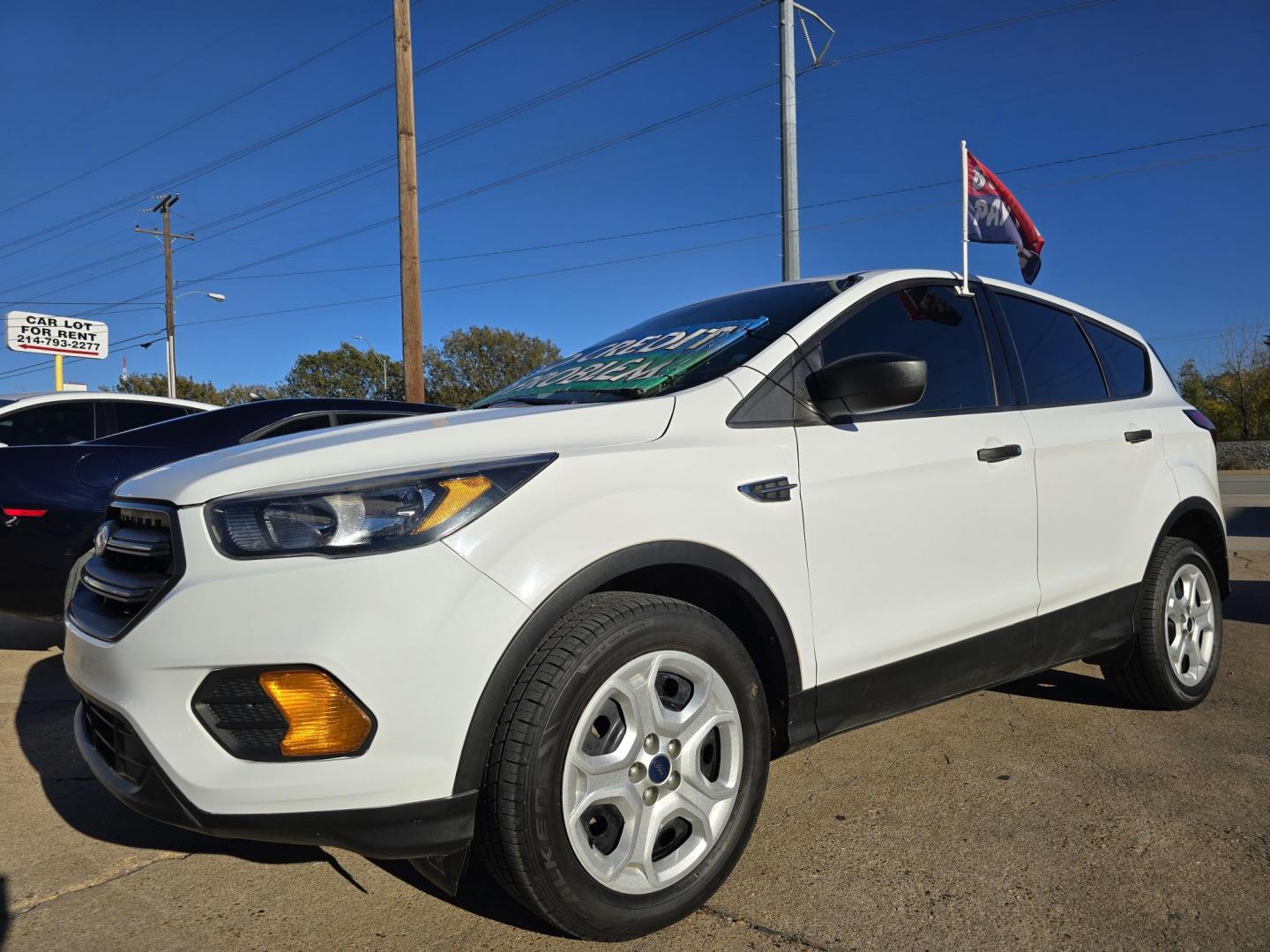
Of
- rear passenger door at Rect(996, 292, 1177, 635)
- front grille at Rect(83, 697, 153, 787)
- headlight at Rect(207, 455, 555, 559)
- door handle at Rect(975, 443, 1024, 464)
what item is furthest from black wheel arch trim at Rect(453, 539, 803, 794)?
rear passenger door at Rect(996, 292, 1177, 635)

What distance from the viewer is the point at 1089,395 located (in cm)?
368

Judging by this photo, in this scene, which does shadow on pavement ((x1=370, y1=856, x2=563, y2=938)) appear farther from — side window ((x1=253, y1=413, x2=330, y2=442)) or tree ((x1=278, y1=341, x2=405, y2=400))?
tree ((x1=278, y1=341, x2=405, y2=400))

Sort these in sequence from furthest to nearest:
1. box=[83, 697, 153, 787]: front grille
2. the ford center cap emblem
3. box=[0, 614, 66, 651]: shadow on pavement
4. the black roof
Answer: box=[0, 614, 66, 651]: shadow on pavement < the black roof < the ford center cap emblem < box=[83, 697, 153, 787]: front grille

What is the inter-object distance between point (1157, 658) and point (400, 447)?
3.16 metres

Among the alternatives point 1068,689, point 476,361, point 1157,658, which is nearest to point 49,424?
point 1068,689

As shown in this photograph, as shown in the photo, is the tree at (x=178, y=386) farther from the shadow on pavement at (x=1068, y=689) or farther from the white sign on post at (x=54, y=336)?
the shadow on pavement at (x=1068, y=689)

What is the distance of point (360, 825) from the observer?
1898 mm

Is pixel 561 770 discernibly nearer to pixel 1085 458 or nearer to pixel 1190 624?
pixel 1085 458

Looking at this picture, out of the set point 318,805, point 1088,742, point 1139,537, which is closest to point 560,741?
point 318,805

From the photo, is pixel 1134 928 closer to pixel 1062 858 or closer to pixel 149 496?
pixel 1062 858

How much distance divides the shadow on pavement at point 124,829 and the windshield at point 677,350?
1417mm

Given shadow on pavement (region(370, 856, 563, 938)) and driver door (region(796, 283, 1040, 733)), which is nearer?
shadow on pavement (region(370, 856, 563, 938))

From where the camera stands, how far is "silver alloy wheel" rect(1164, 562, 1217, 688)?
3.83 metres

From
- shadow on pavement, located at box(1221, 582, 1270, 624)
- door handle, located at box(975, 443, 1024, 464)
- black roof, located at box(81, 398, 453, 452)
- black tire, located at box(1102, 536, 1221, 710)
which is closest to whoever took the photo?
door handle, located at box(975, 443, 1024, 464)
